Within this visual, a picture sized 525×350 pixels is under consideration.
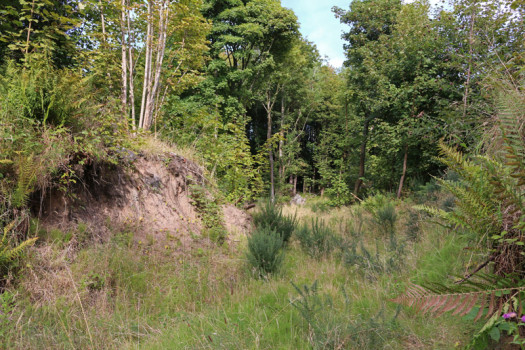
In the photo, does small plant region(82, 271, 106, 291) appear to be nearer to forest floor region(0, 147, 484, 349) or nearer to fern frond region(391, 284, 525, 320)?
forest floor region(0, 147, 484, 349)

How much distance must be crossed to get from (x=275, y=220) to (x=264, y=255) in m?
2.50

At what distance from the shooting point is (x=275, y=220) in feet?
23.0

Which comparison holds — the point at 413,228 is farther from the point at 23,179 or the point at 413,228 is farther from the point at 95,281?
the point at 23,179

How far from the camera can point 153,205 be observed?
5551mm

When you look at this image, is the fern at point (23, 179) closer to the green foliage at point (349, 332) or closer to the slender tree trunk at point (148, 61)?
the green foliage at point (349, 332)

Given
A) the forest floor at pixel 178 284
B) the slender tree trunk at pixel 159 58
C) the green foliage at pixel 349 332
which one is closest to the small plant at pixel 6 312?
the forest floor at pixel 178 284

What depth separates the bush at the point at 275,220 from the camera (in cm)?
685

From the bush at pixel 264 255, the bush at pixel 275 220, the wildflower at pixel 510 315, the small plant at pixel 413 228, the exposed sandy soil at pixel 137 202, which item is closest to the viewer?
the wildflower at pixel 510 315

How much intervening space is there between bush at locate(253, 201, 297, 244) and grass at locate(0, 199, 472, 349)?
1.97 metres

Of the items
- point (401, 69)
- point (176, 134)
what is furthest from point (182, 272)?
point (401, 69)

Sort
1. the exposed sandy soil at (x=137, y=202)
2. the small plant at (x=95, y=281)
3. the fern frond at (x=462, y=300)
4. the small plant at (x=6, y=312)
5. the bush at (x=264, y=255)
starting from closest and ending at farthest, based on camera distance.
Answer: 1. the fern frond at (x=462, y=300)
2. the small plant at (x=6, y=312)
3. the small plant at (x=95, y=281)
4. the exposed sandy soil at (x=137, y=202)
5. the bush at (x=264, y=255)

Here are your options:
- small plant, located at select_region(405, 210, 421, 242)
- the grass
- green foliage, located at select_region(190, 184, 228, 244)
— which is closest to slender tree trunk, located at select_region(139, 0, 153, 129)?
green foliage, located at select_region(190, 184, 228, 244)

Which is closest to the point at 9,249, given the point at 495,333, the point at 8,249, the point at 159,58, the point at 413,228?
the point at 8,249

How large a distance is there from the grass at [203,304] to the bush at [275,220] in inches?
77.6
